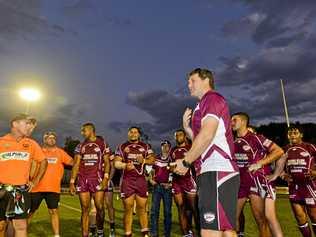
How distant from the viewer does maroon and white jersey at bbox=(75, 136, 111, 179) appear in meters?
11.0

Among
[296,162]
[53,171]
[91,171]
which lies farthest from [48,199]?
[296,162]

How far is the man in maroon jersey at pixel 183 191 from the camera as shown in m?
11.1

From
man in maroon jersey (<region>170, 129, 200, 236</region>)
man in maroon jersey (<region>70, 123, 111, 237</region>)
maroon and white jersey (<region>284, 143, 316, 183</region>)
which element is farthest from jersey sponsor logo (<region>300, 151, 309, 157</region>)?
man in maroon jersey (<region>70, 123, 111, 237</region>)

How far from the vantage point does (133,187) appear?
1066 centimetres

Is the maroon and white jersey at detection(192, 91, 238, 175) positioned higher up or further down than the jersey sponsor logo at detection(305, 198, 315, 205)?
higher up

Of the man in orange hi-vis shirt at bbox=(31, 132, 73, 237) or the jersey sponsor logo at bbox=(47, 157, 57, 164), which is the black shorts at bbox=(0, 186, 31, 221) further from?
the jersey sponsor logo at bbox=(47, 157, 57, 164)

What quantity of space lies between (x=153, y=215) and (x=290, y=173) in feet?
12.3

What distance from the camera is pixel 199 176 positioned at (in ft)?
17.4

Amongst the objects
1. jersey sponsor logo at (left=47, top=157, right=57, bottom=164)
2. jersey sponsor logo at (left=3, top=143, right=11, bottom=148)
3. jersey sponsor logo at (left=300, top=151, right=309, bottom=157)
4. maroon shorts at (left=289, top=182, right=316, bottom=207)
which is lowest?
maroon shorts at (left=289, top=182, right=316, bottom=207)

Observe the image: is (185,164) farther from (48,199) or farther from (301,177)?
(48,199)

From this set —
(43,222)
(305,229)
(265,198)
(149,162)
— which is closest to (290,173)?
(305,229)

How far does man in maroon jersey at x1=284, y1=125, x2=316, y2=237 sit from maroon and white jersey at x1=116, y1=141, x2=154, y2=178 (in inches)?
135

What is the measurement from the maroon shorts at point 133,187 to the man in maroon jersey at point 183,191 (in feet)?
3.49

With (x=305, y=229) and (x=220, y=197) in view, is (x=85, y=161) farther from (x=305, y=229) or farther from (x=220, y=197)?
(x=220, y=197)
